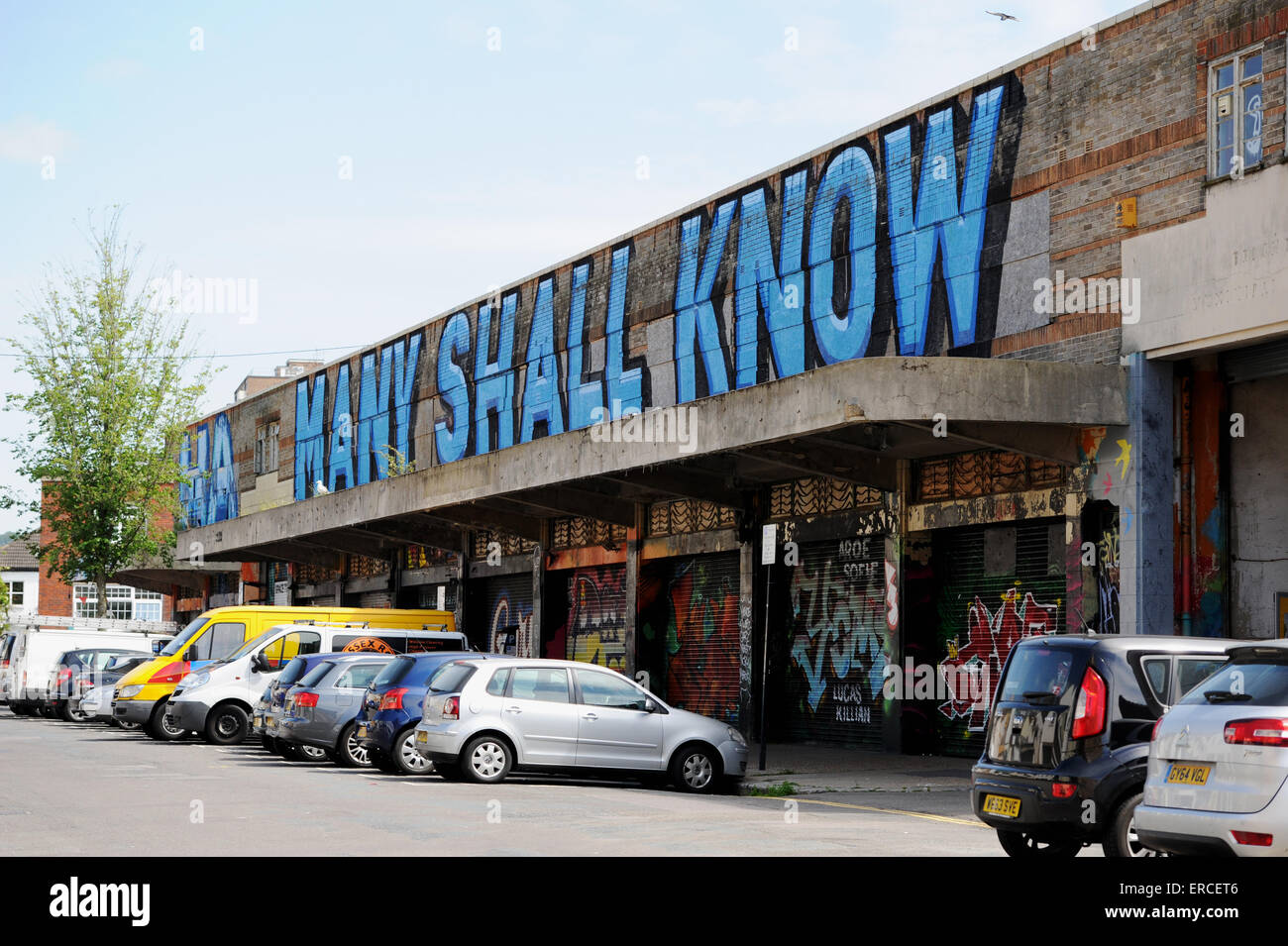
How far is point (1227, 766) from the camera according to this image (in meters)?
8.43

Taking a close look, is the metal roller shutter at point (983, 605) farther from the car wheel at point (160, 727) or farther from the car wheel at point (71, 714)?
the car wheel at point (71, 714)

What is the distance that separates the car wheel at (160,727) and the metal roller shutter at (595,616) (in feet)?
26.4

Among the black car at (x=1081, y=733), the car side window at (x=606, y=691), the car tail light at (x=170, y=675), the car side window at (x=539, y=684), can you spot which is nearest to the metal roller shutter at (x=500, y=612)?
Result: the car tail light at (x=170, y=675)

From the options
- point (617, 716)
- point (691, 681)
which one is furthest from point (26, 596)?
point (617, 716)

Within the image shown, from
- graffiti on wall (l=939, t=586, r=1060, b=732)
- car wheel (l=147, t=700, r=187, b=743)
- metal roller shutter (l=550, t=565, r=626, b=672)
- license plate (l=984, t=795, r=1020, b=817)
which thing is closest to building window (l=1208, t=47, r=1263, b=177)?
graffiti on wall (l=939, t=586, r=1060, b=732)

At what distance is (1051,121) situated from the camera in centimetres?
2067

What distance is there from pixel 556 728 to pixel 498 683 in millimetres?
774

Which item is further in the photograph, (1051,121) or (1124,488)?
(1051,121)

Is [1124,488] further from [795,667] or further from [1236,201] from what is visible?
[795,667]

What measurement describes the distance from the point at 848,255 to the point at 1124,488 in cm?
671

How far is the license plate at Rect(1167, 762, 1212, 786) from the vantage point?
28.1 ft

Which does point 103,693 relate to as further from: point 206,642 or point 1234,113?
point 1234,113

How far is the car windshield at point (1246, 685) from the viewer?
850cm

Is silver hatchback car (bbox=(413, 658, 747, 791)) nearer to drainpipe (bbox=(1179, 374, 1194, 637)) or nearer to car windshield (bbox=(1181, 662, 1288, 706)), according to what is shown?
drainpipe (bbox=(1179, 374, 1194, 637))
